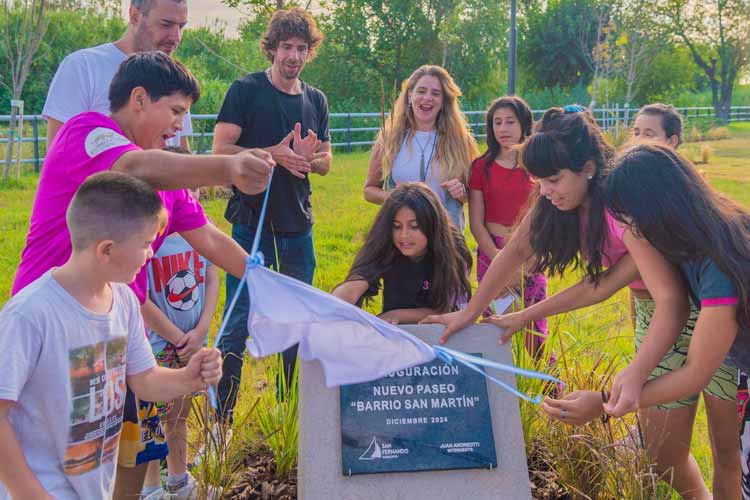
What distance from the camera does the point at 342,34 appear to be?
3209 cm

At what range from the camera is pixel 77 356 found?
2047 mm

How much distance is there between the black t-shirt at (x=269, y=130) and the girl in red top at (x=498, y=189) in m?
0.97

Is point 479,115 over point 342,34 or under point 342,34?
under

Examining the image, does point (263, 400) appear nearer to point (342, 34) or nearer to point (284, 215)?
point (284, 215)

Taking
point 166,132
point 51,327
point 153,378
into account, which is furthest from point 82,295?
point 166,132

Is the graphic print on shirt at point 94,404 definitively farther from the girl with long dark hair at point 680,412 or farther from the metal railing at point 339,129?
the metal railing at point 339,129

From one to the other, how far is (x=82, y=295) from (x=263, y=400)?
4.81 ft

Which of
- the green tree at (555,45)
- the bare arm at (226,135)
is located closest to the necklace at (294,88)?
the bare arm at (226,135)

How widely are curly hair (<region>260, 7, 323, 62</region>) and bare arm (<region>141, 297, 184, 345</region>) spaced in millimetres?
1781

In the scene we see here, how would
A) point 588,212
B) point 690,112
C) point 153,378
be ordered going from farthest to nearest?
1. point 690,112
2. point 588,212
3. point 153,378

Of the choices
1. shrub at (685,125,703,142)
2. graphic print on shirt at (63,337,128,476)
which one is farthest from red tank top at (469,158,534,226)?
shrub at (685,125,703,142)

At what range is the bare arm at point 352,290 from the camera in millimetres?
3555

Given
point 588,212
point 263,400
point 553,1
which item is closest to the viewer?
point 588,212

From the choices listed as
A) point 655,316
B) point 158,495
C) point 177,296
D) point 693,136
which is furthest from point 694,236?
point 693,136
